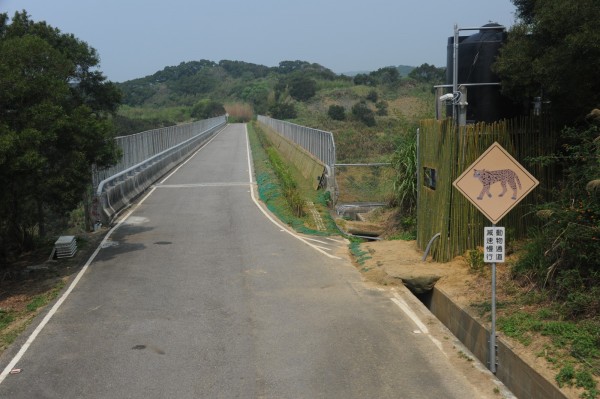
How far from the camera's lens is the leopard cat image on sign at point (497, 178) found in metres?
8.23

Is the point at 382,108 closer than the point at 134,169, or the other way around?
the point at 134,169

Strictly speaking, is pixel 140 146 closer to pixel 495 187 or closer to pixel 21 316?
pixel 21 316

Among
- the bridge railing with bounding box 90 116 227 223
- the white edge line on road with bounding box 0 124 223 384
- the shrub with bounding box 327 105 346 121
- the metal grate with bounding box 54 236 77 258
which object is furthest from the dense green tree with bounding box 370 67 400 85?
the metal grate with bounding box 54 236 77 258

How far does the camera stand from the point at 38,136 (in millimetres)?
11930

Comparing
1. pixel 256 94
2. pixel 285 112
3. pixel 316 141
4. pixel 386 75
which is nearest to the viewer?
pixel 316 141

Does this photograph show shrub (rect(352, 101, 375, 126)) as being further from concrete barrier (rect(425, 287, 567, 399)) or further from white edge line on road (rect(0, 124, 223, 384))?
concrete barrier (rect(425, 287, 567, 399))

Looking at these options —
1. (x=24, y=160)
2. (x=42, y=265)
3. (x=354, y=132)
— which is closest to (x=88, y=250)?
(x=42, y=265)

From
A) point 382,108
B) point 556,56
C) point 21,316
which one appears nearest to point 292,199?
point 21,316

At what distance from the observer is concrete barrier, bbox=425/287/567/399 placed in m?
6.79

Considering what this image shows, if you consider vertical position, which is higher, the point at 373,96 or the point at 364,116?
the point at 373,96

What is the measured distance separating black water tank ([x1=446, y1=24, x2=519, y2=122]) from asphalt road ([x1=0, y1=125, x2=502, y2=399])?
4230mm

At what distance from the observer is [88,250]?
15.3 metres

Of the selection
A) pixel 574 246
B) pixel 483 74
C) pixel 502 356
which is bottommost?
pixel 502 356

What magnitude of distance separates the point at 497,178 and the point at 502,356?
232 centimetres
